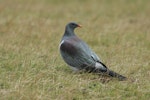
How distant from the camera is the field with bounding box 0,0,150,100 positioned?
21.0 ft

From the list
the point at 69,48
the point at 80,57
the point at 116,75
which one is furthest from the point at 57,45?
the point at 116,75

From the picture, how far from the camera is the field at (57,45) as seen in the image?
21.0 feet

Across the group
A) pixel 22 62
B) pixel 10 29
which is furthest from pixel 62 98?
pixel 10 29

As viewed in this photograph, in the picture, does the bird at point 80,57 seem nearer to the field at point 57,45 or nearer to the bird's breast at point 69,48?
the bird's breast at point 69,48

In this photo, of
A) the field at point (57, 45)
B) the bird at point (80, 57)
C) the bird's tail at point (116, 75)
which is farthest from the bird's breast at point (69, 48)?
the bird's tail at point (116, 75)

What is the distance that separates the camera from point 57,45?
9781mm

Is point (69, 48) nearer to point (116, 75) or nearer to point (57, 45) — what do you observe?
point (116, 75)

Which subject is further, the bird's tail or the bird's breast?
the bird's breast

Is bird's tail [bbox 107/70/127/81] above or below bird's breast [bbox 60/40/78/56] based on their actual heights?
below

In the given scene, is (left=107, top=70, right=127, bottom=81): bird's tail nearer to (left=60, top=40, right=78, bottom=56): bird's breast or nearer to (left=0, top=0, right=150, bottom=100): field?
(left=0, top=0, right=150, bottom=100): field

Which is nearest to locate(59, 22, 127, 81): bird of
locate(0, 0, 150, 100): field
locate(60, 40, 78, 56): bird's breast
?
locate(60, 40, 78, 56): bird's breast

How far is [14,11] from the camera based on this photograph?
522 inches

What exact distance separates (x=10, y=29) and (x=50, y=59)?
2761 mm

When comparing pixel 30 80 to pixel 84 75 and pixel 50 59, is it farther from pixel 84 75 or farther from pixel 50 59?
pixel 50 59
